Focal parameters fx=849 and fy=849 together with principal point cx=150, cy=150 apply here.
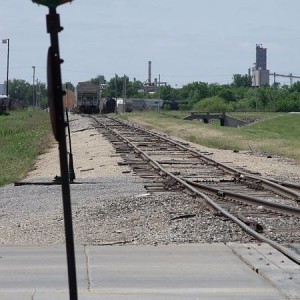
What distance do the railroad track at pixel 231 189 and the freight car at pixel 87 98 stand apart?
6445 cm

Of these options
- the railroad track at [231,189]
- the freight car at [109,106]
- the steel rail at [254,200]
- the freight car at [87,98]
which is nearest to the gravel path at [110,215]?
the railroad track at [231,189]

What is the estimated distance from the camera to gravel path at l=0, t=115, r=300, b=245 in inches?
446

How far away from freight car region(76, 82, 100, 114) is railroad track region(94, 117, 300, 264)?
64.4 m

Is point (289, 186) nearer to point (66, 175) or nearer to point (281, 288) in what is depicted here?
point (281, 288)

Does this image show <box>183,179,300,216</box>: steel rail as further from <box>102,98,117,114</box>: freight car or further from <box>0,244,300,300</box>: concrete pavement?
<box>102,98,117,114</box>: freight car

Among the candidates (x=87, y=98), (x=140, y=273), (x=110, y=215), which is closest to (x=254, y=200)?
(x=110, y=215)

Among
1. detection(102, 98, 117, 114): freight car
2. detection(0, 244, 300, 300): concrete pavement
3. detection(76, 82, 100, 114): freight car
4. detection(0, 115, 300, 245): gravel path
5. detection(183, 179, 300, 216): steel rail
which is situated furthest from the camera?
detection(102, 98, 117, 114): freight car

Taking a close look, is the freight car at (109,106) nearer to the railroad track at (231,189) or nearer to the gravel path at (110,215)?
the railroad track at (231,189)

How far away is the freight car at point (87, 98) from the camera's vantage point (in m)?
97.9

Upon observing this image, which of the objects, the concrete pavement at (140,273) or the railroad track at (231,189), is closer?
the concrete pavement at (140,273)

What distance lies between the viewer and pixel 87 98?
328 feet

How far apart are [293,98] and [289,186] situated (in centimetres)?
16079

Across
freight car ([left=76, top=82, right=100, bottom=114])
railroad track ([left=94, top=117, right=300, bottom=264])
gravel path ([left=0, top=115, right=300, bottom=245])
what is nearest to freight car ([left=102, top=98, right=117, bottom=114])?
freight car ([left=76, top=82, right=100, bottom=114])

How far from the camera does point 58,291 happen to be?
770 cm
